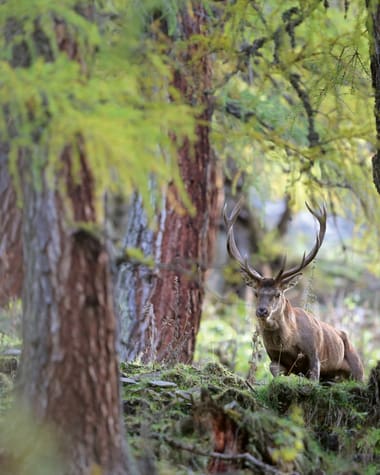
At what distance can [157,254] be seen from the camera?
902 cm

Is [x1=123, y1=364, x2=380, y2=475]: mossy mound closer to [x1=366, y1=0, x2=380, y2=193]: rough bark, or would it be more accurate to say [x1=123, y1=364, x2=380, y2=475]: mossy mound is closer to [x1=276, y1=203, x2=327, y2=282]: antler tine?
[x1=366, y1=0, x2=380, y2=193]: rough bark

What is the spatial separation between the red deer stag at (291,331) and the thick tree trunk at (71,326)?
Answer: 3861 millimetres

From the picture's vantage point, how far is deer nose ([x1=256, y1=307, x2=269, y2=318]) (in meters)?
7.91

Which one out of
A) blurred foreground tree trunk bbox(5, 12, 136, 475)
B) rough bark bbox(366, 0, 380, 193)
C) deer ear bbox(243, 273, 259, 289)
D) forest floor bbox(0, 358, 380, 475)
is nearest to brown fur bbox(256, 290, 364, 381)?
deer ear bbox(243, 273, 259, 289)

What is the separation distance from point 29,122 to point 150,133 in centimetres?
68

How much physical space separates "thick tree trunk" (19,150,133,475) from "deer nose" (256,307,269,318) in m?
3.96

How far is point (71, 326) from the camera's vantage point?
4039 millimetres

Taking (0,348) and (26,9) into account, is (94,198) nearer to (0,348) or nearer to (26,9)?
(26,9)

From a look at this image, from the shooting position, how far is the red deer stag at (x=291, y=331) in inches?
312

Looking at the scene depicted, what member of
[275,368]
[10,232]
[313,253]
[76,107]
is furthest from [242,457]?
[10,232]

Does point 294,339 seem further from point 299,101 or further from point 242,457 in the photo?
point 242,457

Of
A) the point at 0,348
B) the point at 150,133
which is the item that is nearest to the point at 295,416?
the point at 0,348

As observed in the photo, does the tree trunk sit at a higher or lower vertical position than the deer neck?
A: higher

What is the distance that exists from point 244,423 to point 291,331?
3.24 meters
